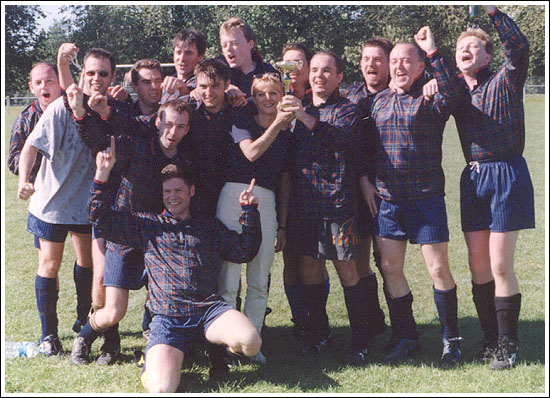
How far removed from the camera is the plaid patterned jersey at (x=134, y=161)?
3.97 meters

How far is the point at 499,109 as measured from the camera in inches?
156

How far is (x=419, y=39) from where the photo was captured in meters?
3.87

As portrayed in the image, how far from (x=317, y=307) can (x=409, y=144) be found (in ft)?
4.47

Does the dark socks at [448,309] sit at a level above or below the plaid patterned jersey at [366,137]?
below

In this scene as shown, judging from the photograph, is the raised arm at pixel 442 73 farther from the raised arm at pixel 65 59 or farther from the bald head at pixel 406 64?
the raised arm at pixel 65 59

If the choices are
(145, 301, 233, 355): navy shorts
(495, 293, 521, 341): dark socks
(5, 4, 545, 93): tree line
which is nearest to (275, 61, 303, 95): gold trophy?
(145, 301, 233, 355): navy shorts

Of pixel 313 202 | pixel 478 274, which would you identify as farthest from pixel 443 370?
pixel 313 202

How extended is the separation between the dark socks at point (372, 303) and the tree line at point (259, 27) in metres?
20.5

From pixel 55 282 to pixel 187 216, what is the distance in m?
1.29

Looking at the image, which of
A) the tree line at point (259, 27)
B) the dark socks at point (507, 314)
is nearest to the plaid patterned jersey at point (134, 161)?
the dark socks at point (507, 314)

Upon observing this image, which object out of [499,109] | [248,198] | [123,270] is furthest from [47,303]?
[499,109]

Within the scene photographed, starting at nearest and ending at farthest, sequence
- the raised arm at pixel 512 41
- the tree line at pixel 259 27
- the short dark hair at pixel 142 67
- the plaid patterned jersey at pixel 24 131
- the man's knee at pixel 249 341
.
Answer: the man's knee at pixel 249 341, the raised arm at pixel 512 41, the short dark hair at pixel 142 67, the plaid patterned jersey at pixel 24 131, the tree line at pixel 259 27

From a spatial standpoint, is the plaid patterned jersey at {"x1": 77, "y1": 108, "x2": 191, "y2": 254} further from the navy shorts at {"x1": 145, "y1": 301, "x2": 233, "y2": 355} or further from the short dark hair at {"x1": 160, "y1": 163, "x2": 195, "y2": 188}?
the navy shorts at {"x1": 145, "y1": 301, "x2": 233, "y2": 355}

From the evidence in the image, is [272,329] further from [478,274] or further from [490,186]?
[490,186]
